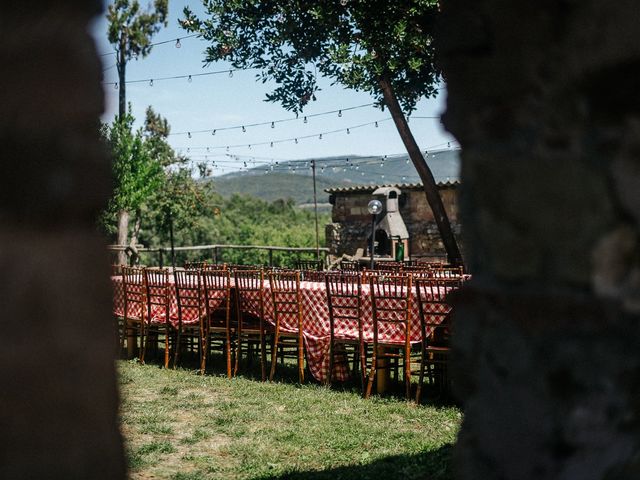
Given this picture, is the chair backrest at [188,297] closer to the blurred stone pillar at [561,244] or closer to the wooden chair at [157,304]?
the wooden chair at [157,304]

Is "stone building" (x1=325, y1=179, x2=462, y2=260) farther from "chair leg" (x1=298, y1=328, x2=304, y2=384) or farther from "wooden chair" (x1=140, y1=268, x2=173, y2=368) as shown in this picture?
"chair leg" (x1=298, y1=328, x2=304, y2=384)

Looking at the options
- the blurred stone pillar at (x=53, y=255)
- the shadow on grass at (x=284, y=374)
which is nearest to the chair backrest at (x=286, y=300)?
the shadow on grass at (x=284, y=374)

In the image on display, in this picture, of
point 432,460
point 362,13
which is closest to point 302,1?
point 362,13

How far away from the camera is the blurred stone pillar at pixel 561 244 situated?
45.8 inches

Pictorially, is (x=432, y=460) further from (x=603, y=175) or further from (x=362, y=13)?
(x=362, y=13)

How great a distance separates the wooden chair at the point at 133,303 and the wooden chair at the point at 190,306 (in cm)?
49

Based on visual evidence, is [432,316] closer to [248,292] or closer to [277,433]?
[277,433]

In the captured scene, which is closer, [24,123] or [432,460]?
[24,123]

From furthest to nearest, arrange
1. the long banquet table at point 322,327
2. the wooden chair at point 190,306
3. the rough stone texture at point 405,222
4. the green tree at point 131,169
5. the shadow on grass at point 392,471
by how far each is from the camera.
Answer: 1. the green tree at point 131,169
2. the rough stone texture at point 405,222
3. the wooden chair at point 190,306
4. the long banquet table at point 322,327
5. the shadow on grass at point 392,471

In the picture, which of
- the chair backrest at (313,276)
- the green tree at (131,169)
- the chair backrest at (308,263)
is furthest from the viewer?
the green tree at (131,169)

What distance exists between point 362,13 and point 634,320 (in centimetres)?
719

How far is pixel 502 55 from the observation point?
128 centimetres

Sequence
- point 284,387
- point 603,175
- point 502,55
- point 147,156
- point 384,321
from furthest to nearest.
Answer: point 147,156 → point 284,387 → point 384,321 → point 502,55 → point 603,175

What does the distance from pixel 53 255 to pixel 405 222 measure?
15.3 meters
